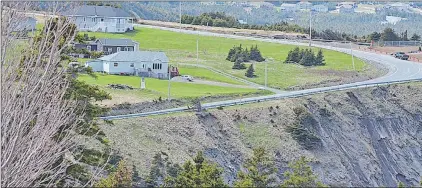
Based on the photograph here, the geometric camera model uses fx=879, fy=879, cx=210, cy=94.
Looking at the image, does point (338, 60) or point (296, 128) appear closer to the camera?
point (296, 128)

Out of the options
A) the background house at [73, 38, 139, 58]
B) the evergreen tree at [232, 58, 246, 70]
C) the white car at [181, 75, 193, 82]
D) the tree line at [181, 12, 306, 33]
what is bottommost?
the white car at [181, 75, 193, 82]

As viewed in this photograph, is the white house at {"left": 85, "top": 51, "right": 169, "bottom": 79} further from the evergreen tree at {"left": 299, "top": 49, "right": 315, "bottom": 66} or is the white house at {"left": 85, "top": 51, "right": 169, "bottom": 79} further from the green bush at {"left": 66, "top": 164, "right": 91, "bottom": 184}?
the green bush at {"left": 66, "top": 164, "right": 91, "bottom": 184}

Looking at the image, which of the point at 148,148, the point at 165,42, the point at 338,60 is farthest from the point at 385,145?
the point at 165,42

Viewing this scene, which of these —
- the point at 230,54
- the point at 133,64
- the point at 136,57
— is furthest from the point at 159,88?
the point at 230,54

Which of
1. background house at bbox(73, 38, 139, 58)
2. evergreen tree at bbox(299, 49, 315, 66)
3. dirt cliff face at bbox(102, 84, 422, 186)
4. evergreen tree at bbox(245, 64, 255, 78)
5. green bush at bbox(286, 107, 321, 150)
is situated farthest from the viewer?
evergreen tree at bbox(299, 49, 315, 66)

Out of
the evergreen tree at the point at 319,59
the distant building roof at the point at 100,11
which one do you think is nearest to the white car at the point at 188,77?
the evergreen tree at the point at 319,59

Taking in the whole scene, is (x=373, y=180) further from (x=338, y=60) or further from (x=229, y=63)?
(x=338, y=60)

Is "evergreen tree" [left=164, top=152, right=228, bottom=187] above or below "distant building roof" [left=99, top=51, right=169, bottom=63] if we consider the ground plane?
below

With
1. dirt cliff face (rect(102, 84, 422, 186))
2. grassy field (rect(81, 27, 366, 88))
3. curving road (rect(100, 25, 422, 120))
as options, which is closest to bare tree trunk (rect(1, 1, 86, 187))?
dirt cliff face (rect(102, 84, 422, 186))
